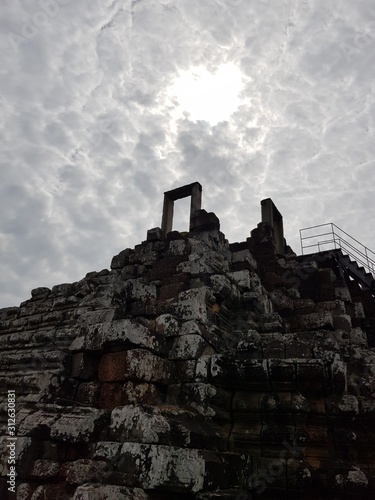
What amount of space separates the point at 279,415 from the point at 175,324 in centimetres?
145

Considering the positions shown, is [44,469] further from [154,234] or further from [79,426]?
[154,234]

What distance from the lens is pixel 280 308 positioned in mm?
6402

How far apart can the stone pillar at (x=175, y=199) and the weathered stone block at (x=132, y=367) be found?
362 cm

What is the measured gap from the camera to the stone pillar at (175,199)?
7.43 metres

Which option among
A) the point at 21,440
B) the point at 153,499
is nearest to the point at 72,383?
the point at 21,440

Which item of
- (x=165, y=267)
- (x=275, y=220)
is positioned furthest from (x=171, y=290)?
(x=275, y=220)

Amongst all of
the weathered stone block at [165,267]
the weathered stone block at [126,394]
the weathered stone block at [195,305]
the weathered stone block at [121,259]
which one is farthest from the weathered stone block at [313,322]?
the weathered stone block at [121,259]

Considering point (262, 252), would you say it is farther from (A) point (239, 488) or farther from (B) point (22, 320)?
(B) point (22, 320)

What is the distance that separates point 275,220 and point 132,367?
533 centimetres

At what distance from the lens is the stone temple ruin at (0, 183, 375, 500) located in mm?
3170

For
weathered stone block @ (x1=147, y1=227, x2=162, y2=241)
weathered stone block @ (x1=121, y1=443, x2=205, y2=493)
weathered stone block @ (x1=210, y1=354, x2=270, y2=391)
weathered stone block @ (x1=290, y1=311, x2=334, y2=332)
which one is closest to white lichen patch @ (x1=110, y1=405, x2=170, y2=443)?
weathered stone block @ (x1=121, y1=443, x2=205, y2=493)

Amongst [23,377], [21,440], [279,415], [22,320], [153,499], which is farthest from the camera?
[22,320]

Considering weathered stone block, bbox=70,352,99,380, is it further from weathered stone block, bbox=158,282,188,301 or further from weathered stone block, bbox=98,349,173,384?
weathered stone block, bbox=158,282,188,301

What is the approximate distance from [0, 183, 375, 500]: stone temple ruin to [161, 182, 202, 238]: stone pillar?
1806mm
